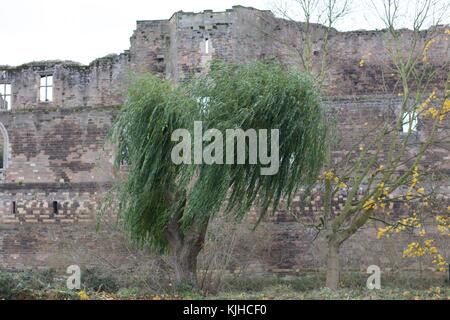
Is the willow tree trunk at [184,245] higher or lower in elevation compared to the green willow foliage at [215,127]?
lower

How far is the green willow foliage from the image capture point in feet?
49.1

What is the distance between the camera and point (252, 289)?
870 inches

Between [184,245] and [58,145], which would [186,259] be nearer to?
[184,245]

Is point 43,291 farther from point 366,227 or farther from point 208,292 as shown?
point 366,227

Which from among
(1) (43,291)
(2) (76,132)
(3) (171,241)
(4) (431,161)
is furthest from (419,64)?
(1) (43,291)

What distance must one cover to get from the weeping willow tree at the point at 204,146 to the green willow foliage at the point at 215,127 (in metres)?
0.02

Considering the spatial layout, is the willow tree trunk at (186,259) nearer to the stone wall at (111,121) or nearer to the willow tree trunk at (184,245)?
the willow tree trunk at (184,245)

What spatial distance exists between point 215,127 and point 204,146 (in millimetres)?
416

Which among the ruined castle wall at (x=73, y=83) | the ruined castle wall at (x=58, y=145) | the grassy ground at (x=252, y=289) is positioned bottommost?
the grassy ground at (x=252, y=289)

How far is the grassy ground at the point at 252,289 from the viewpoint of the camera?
13492 mm

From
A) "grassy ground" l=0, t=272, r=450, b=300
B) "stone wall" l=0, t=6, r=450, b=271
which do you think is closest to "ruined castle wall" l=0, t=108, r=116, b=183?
"stone wall" l=0, t=6, r=450, b=271

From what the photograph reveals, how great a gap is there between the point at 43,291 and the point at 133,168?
3624 mm

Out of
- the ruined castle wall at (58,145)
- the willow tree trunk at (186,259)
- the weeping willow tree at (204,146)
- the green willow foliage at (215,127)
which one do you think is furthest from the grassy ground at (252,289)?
the ruined castle wall at (58,145)

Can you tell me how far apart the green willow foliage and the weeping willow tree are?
0.02 m
